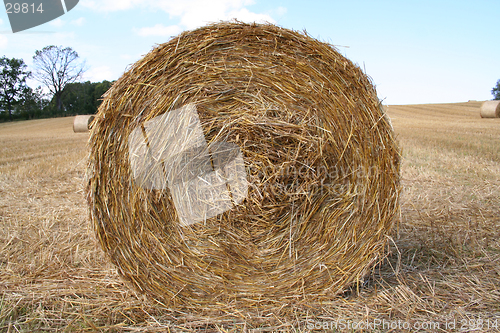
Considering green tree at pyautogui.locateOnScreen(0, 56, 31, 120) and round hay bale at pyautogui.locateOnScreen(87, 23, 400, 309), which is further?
green tree at pyautogui.locateOnScreen(0, 56, 31, 120)

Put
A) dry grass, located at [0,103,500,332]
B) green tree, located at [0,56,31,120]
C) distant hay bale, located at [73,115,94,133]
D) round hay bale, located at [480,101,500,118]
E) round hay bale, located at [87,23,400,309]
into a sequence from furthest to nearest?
green tree, located at [0,56,31,120] < distant hay bale, located at [73,115,94,133] < round hay bale, located at [480,101,500,118] < round hay bale, located at [87,23,400,309] < dry grass, located at [0,103,500,332]

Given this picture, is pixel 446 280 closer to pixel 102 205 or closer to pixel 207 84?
pixel 207 84

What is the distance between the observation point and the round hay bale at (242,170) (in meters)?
2.33

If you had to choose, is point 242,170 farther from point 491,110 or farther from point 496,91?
point 496,91

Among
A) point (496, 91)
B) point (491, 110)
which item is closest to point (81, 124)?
point (491, 110)

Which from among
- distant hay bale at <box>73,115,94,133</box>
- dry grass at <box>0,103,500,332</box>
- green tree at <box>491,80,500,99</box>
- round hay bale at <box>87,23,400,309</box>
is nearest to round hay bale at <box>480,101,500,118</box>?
dry grass at <box>0,103,500,332</box>

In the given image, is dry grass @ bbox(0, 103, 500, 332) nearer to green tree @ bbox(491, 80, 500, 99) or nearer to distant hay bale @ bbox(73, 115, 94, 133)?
distant hay bale @ bbox(73, 115, 94, 133)

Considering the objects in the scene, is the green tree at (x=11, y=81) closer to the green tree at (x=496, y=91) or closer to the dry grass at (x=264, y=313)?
the dry grass at (x=264, y=313)

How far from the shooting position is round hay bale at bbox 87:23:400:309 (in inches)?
91.9

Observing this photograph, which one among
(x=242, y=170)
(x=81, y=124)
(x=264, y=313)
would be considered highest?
(x=81, y=124)

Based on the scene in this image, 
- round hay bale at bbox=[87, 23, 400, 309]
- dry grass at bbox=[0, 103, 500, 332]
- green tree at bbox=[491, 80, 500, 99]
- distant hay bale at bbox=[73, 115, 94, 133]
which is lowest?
dry grass at bbox=[0, 103, 500, 332]

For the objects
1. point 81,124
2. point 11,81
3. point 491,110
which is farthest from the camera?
point 11,81

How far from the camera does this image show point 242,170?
7.80 feet

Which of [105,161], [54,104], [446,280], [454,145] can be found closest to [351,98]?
[446,280]
